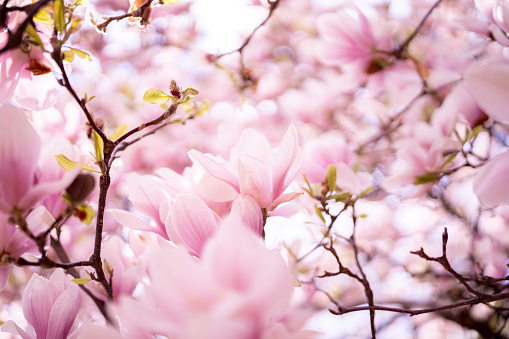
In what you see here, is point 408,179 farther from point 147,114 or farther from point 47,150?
point 147,114

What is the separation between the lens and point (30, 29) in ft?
1.86

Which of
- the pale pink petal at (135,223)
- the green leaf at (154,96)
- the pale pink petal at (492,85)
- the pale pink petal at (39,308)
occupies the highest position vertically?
the pale pink petal at (492,85)

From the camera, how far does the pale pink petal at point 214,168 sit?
0.60 m

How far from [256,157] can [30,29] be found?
35 centimetres

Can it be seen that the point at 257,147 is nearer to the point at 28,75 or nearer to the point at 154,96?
the point at 154,96

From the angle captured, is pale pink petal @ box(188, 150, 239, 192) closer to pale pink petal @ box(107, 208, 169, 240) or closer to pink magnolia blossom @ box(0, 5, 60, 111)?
pale pink petal @ box(107, 208, 169, 240)

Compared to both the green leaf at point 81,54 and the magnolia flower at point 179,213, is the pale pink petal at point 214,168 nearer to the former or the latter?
the magnolia flower at point 179,213

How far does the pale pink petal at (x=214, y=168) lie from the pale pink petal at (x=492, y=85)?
1.09 feet

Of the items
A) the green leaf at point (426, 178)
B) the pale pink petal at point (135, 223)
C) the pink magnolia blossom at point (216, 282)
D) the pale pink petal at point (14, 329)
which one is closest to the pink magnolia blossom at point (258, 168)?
the pale pink petal at point (135, 223)

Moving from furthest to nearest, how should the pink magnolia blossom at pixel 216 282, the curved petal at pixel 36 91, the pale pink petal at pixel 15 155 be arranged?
the curved petal at pixel 36 91 < the pale pink petal at pixel 15 155 < the pink magnolia blossom at pixel 216 282

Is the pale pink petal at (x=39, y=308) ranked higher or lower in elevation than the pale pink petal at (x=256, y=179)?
lower

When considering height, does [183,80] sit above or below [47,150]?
below

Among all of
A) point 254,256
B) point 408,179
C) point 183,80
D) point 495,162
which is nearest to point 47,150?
point 254,256

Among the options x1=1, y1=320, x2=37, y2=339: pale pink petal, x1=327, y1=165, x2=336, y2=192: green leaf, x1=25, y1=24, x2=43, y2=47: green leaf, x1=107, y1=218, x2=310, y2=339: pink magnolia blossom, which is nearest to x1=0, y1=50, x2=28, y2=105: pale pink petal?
x1=25, y1=24, x2=43, y2=47: green leaf
